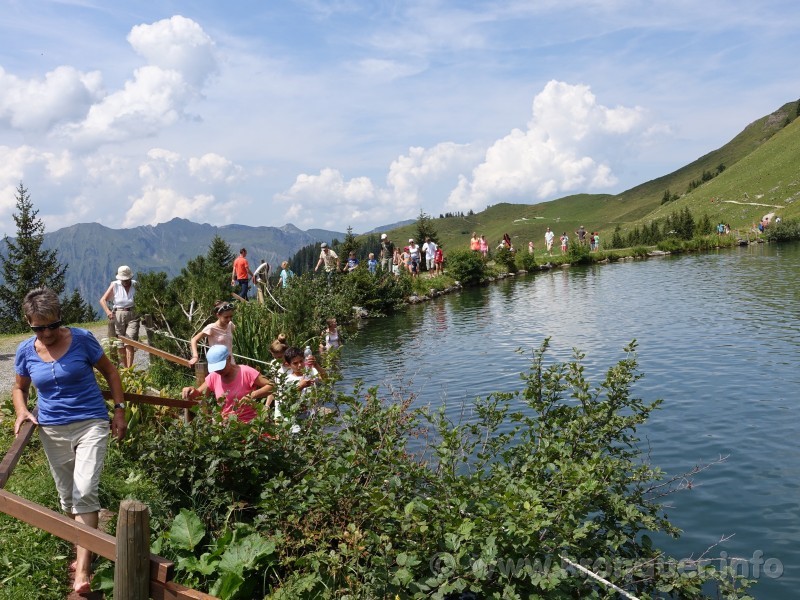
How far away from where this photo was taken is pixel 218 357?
7867 mm

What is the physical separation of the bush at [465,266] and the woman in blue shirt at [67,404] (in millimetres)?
40396

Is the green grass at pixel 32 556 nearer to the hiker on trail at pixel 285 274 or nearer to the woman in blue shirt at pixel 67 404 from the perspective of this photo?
the woman in blue shirt at pixel 67 404

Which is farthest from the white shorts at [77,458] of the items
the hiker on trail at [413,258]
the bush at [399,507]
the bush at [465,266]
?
the bush at [465,266]

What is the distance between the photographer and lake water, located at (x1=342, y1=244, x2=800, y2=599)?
30.2 ft

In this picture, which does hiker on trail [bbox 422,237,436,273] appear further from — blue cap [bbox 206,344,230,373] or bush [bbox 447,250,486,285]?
blue cap [bbox 206,344,230,373]

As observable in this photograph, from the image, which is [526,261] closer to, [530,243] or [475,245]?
[475,245]

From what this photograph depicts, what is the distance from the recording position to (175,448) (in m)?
6.61

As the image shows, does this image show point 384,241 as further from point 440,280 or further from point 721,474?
point 721,474

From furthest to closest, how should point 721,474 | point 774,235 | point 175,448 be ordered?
point 774,235
point 721,474
point 175,448

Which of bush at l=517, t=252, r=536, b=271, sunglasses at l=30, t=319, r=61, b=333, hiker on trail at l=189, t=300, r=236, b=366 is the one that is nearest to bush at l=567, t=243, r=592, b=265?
bush at l=517, t=252, r=536, b=271

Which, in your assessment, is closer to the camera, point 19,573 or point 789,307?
point 19,573

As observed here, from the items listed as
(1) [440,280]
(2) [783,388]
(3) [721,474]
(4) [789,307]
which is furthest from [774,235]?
(3) [721,474]

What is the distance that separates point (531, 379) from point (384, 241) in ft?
95.8

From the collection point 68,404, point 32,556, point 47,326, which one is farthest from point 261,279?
point 47,326
